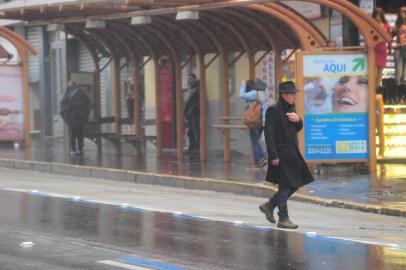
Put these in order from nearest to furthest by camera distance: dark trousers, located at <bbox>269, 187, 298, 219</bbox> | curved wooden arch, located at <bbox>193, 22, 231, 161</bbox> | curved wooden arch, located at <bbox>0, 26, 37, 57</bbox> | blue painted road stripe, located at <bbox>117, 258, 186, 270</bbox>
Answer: blue painted road stripe, located at <bbox>117, 258, 186, 270</bbox> → dark trousers, located at <bbox>269, 187, 298, 219</bbox> → curved wooden arch, located at <bbox>193, 22, 231, 161</bbox> → curved wooden arch, located at <bbox>0, 26, 37, 57</bbox>

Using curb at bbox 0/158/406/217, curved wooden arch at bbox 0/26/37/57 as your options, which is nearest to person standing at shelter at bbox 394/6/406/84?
curb at bbox 0/158/406/217

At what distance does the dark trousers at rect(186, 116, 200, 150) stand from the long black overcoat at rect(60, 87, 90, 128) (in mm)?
2663

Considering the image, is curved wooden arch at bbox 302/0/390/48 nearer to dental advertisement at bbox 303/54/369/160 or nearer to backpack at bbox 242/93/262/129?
dental advertisement at bbox 303/54/369/160

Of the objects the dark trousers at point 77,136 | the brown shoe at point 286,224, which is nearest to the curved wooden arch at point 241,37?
the dark trousers at point 77,136

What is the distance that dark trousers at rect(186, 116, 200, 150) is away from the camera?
21781 mm

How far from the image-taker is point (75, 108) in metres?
21.0

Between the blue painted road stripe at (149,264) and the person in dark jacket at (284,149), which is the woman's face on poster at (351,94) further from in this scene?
the blue painted road stripe at (149,264)

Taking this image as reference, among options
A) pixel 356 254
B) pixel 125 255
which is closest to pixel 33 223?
pixel 125 255

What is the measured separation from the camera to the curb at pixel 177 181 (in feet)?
41.3

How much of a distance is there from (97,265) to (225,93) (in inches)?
440

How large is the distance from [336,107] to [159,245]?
24.8 ft

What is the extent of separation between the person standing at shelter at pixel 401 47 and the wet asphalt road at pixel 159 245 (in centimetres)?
841

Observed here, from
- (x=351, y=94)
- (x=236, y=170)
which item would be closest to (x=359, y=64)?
(x=351, y=94)

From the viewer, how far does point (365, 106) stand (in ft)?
52.6
